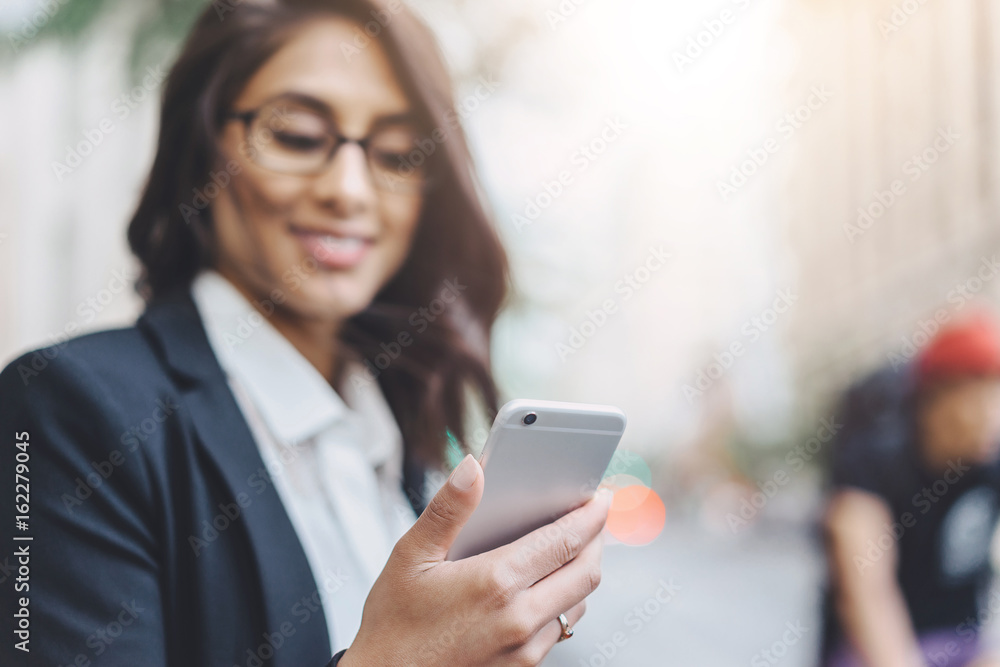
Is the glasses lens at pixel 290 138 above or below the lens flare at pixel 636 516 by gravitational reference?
above

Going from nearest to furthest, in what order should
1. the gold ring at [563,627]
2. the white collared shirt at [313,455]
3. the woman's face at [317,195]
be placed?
1. the gold ring at [563,627]
2. the white collared shirt at [313,455]
3. the woman's face at [317,195]

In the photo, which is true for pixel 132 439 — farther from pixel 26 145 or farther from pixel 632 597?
pixel 632 597

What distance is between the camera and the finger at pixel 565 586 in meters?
0.66

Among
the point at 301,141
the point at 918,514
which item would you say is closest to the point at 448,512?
the point at 301,141

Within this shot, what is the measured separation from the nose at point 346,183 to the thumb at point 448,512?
2.23 ft

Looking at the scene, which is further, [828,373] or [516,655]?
[828,373]

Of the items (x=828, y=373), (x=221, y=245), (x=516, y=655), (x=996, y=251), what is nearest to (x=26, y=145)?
(x=221, y=245)

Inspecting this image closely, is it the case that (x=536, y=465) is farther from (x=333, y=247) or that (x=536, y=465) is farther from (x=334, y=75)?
(x=334, y=75)

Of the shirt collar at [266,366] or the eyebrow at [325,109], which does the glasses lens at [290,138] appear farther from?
the shirt collar at [266,366]

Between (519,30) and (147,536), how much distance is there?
1142mm

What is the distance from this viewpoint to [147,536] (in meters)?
0.75

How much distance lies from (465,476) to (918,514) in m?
1.25

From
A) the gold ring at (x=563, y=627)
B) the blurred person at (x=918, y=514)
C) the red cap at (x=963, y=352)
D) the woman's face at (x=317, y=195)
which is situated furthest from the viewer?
the red cap at (x=963, y=352)

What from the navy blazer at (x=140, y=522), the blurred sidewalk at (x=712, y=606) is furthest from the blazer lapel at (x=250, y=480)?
the blurred sidewalk at (x=712, y=606)
